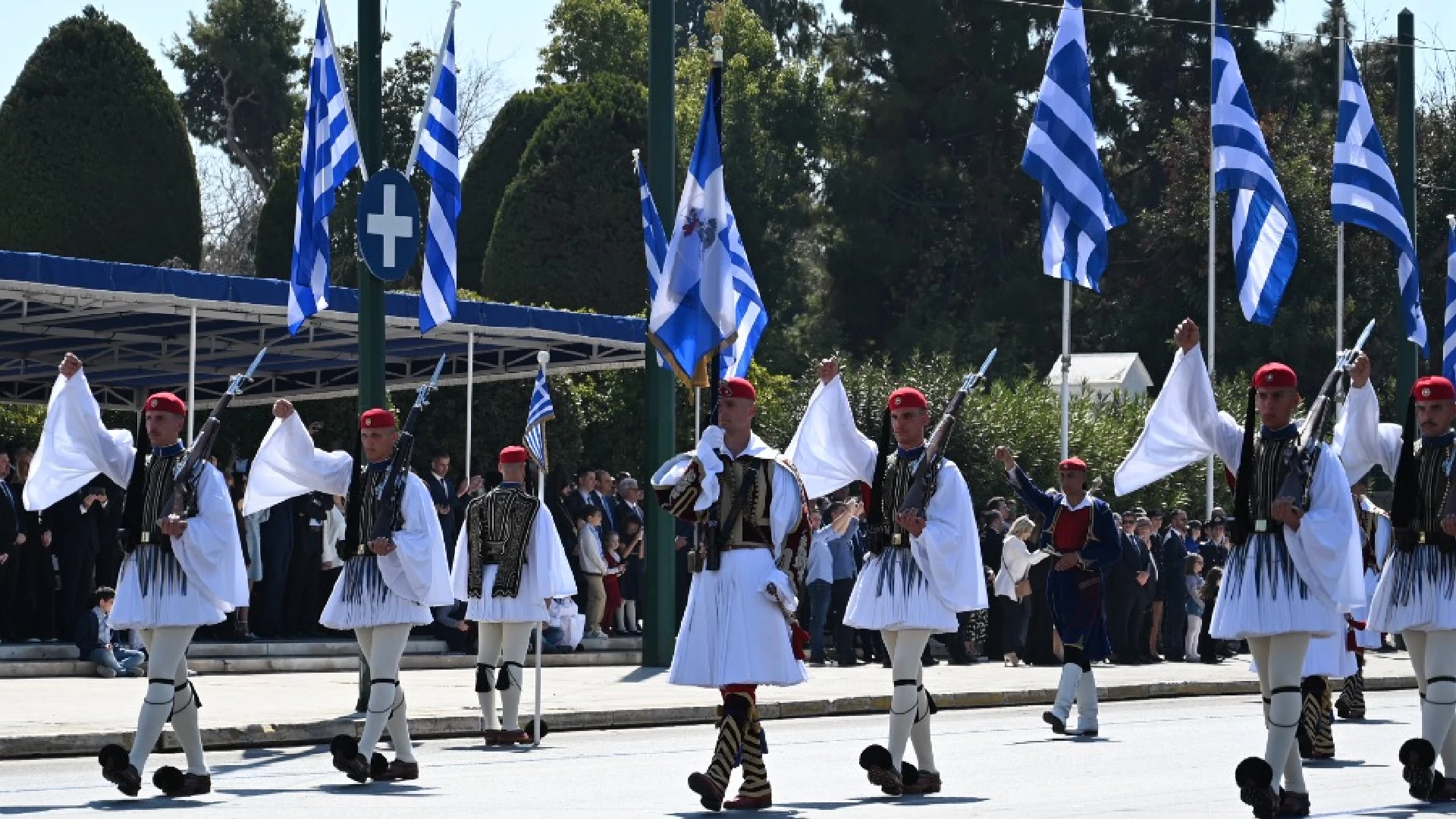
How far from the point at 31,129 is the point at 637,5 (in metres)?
30.4

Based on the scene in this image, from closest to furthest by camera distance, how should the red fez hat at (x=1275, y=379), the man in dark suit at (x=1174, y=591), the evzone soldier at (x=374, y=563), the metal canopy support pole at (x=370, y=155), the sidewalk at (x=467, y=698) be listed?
1. the red fez hat at (x=1275, y=379)
2. the evzone soldier at (x=374, y=563)
3. the sidewalk at (x=467, y=698)
4. the metal canopy support pole at (x=370, y=155)
5. the man in dark suit at (x=1174, y=591)

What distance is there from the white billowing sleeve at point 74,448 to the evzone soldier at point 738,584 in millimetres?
3233

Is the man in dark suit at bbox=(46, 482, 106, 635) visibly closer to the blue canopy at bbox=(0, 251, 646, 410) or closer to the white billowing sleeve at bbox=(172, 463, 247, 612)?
the blue canopy at bbox=(0, 251, 646, 410)

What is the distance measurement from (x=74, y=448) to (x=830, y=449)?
4.19 metres

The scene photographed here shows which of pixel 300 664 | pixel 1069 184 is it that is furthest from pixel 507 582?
pixel 1069 184

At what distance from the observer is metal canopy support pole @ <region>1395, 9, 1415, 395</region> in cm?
2581

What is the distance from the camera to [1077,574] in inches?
708

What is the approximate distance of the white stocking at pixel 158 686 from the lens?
12492mm

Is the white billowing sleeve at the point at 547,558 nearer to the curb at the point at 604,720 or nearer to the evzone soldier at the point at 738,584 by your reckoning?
the curb at the point at 604,720

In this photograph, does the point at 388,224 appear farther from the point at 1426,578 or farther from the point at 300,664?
the point at 1426,578

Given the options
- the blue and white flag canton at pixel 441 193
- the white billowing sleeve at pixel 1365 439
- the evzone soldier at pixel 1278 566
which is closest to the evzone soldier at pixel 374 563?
the evzone soldier at pixel 1278 566

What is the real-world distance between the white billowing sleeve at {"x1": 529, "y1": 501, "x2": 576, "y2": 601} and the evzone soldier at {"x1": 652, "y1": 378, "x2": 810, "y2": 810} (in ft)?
15.8

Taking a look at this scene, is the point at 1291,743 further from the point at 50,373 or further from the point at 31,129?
the point at 31,129

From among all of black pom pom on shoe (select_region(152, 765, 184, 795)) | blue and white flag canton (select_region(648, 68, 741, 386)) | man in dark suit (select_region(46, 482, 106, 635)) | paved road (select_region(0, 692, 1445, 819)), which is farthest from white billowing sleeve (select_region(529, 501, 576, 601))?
man in dark suit (select_region(46, 482, 106, 635))
